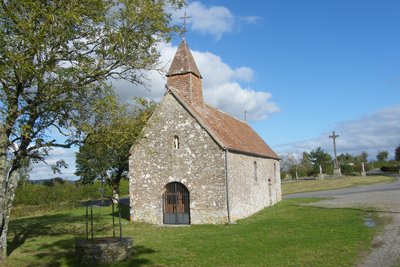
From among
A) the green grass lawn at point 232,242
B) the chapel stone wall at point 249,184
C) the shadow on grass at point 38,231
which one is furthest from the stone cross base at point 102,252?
the chapel stone wall at point 249,184

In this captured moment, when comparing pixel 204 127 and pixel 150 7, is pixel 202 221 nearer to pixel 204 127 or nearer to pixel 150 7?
pixel 204 127

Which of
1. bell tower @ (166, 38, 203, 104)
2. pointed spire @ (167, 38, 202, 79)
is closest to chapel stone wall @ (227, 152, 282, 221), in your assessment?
bell tower @ (166, 38, 203, 104)

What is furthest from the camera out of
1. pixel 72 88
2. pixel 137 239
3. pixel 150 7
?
pixel 137 239

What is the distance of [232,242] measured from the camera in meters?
15.0

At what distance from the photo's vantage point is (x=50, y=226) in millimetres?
23688

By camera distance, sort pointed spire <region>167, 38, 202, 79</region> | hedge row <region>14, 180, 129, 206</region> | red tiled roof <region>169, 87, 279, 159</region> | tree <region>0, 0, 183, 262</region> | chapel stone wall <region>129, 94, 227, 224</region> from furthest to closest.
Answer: hedge row <region>14, 180, 129, 206</region>, pointed spire <region>167, 38, 202, 79</region>, red tiled roof <region>169, 87, 279, 159</region>, chapel stone wall <region>129, 94, 227, 224</region>, tree <region>0, 0, 183, 262</region>

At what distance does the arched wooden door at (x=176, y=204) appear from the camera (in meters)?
21.6

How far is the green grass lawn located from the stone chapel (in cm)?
119

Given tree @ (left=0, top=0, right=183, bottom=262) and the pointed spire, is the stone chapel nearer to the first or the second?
the pointed spire

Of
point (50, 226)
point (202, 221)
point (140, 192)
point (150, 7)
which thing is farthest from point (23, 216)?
point (150, 7)

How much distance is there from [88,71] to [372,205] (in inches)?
799

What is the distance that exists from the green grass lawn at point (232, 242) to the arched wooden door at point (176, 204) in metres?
1.24

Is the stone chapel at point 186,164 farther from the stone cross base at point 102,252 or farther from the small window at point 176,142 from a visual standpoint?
the stone cross base at point 102,252

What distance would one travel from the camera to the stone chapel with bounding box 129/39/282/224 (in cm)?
2092
